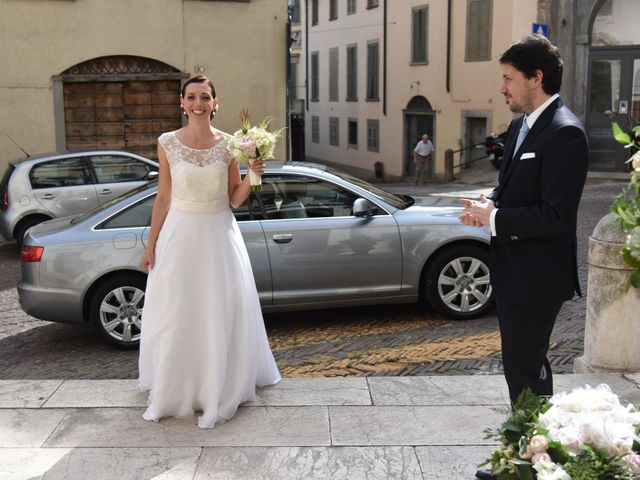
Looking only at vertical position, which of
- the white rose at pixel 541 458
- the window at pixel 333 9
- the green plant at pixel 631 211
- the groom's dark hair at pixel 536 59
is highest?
the window at pixel 333 9

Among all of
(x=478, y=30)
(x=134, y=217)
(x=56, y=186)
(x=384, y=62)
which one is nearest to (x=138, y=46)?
(x=56, y=186)

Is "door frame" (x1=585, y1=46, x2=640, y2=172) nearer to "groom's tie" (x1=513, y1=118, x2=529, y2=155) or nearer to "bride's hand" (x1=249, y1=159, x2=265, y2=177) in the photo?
"bride's hand" (x1=249, y1=159, x2=265, y2=177)

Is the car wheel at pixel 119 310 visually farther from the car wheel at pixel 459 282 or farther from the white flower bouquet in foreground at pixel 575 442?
the white flower bouquet in foreground at pixel 575 442

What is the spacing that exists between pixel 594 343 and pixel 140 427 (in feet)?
9.75

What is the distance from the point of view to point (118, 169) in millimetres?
12094

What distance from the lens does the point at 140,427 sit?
4602 mm

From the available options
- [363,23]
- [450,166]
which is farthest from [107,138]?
[363,23]

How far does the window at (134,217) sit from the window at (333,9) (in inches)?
1249

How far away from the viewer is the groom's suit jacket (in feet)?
11.0

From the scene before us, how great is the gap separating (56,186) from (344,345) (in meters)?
6.59

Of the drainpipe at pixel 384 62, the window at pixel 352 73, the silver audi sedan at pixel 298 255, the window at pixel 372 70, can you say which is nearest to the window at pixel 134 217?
the silver audi sedan at pixel 298 255

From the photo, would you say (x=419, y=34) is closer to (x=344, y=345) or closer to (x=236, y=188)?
(x=344, y=345)

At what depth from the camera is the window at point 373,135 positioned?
110ft

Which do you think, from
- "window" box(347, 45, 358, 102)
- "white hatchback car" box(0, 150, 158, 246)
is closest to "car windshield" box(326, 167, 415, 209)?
"white hatchback car" box(0, 150, 158, 246)
